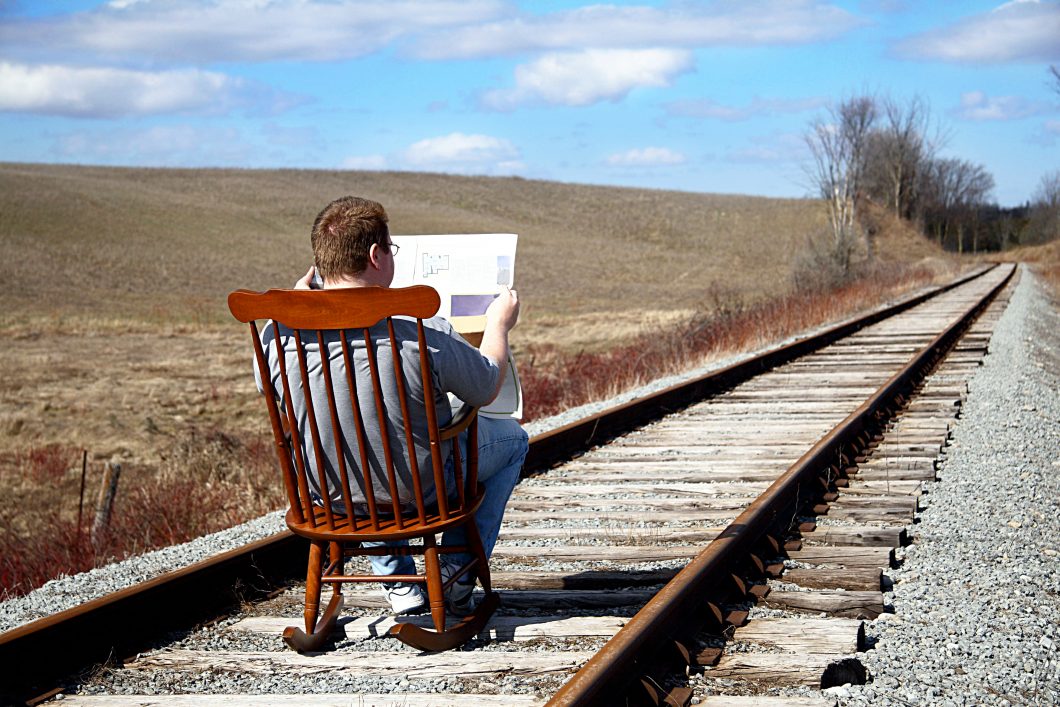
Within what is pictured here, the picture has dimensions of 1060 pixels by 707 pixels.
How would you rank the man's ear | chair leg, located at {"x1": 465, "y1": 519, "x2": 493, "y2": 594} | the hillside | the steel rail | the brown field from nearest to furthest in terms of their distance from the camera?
the steel rail, the man's ear, chair leg, located at {"x1": 465, "y1": 519, "x2": 493, "y2": 594}, the brown field, the hillside

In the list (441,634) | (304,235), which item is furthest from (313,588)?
(304,235)

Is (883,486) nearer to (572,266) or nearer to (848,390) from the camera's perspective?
(848,390)

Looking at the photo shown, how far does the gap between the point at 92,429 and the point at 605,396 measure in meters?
6.43

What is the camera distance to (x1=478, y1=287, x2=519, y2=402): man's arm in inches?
131

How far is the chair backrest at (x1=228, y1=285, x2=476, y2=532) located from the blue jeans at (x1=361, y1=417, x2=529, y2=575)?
232mm

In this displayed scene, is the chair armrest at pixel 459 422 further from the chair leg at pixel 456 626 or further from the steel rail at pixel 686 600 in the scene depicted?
the steel rail at pixel 686 600

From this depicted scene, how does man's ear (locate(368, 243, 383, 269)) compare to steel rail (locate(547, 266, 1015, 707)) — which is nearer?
steel rail (locate(547, 266, 1015, 707))

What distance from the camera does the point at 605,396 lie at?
11484 mm

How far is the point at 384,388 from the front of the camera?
323 centimetres

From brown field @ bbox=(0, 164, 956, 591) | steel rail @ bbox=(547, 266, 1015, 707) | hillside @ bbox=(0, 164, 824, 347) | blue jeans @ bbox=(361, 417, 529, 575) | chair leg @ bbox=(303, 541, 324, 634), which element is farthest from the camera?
hillside @ bbox=(0, 164, 824, 347)

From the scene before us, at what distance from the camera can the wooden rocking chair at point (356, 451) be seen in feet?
10.1

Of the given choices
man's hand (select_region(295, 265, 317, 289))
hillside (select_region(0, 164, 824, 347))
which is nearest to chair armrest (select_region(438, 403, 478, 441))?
man's hand (select_region(295, 265, 317, 289))

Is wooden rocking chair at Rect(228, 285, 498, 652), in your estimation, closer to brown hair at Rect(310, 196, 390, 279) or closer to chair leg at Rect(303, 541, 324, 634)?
chair leg at Rect(303, 541, 324, 634)

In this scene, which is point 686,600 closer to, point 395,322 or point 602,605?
point 602,605
